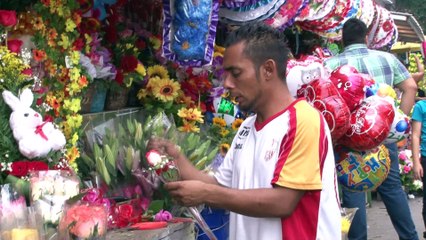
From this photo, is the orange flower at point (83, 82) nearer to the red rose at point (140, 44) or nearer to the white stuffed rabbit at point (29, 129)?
the white stuffed rabbit at point (29, 129)

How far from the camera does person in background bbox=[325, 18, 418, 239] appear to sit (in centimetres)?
544

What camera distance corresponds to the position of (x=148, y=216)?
3.93m

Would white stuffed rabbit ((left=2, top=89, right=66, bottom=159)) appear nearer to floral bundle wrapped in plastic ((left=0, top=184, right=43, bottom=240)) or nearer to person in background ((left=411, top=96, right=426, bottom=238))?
floral bundle wrapped in plastic ((left=0, top=184, right=43, bottom=240))

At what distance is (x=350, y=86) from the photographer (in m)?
4.31

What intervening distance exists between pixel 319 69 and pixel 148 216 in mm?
1394

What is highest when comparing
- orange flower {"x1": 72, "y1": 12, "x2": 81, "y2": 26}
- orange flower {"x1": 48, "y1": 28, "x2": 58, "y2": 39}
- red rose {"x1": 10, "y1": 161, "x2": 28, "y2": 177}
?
orange flower {"x1": 72, "y1": 12, "x2": 81, "y2": 26}

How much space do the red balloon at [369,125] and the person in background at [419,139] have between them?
1876 millimetres

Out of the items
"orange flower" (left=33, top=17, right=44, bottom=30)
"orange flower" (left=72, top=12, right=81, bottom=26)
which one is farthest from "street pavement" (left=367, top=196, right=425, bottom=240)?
"orange flower" (left=33, top=17, right=44, bottom=30)

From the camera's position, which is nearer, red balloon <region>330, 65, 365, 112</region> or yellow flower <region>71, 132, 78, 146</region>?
yellow flower <region>71, 132, 78, 146</region>

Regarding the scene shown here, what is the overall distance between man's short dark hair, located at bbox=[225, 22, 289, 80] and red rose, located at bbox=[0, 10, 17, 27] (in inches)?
58.8

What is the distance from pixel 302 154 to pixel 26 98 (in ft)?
5.16

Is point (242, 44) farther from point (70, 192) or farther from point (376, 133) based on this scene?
point (376, 133)

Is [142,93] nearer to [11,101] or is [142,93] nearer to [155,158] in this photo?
[11,101]

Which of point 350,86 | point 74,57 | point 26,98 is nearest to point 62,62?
point 74,57
